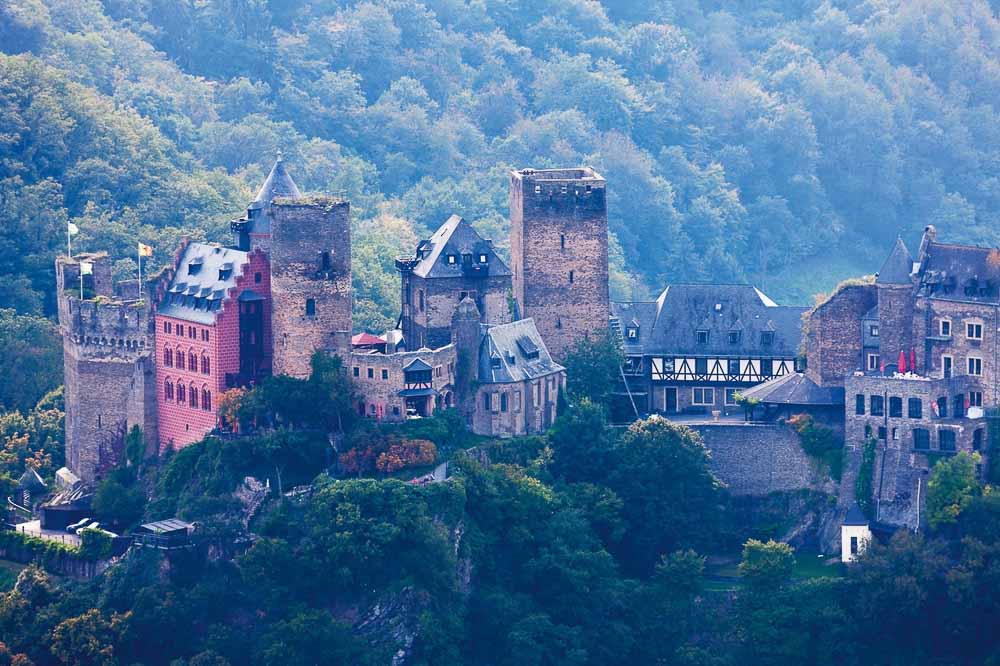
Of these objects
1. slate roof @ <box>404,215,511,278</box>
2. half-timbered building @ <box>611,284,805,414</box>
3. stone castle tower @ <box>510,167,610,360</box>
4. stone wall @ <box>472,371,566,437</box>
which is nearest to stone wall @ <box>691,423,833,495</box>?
half-timbered building @ <box>611,284,805,414</box>

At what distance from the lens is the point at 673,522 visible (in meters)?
107

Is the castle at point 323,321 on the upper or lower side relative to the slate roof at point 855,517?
upper

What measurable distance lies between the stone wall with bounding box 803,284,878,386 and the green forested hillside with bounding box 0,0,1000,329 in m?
37.4

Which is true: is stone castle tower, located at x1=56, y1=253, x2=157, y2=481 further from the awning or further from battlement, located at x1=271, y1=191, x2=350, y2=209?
the awning

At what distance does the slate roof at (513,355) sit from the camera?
106938 mm

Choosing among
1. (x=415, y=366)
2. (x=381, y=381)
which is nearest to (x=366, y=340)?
(x=381, y=381)

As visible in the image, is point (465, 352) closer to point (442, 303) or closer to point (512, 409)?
point (512, 409)

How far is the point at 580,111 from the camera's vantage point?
178 m

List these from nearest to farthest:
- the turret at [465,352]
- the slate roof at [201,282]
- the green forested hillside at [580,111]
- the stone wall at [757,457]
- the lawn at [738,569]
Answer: the slate roof at [201,282] → the lawn at [738,569] → the turret at [465,352] → the stone wall at [757,457] → the green forested hillside at [580,111]

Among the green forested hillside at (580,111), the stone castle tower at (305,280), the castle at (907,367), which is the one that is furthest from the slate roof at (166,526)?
the green forested hillside at (580,111)

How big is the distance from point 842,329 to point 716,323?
7.18m

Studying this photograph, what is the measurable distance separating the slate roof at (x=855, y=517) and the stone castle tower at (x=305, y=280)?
1923cm

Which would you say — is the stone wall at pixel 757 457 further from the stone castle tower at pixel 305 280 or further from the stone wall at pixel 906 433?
the stone castle tower at pixel 305 280

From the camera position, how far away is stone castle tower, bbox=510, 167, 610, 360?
11244 cm
